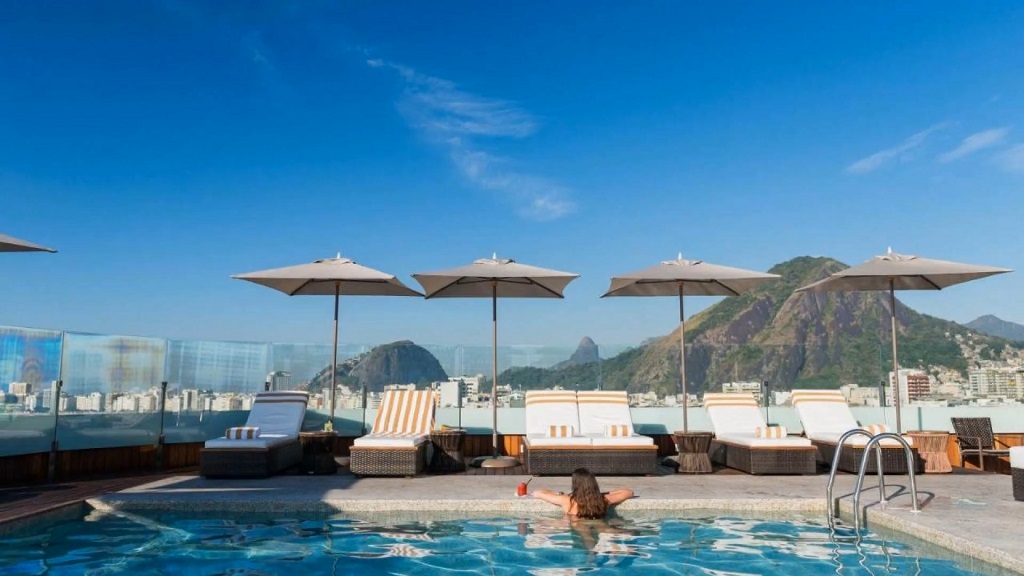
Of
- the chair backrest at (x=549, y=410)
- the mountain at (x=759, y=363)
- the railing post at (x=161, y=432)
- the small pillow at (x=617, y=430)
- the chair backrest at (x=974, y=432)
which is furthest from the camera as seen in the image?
the mountain at (x=759, y=363)

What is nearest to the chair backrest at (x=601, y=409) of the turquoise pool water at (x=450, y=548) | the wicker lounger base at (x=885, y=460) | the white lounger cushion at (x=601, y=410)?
the white lounger cushion at (x=601, y=410)

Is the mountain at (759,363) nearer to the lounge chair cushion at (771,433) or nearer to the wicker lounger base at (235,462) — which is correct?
the lounge chair cushion at (771,433)

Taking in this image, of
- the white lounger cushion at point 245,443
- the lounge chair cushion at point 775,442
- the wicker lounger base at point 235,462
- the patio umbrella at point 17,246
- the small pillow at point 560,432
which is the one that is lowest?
the wicker lounger base at point 235,462

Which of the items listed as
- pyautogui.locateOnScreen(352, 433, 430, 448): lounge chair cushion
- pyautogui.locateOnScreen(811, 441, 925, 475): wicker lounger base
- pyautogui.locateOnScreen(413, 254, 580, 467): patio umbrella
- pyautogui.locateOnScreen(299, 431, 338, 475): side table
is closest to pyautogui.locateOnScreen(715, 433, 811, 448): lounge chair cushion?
pyautogui.locateOnScreen(811, 441, 925, 475): wicker lounger base

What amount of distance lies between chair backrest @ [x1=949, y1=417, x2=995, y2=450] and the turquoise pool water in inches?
194

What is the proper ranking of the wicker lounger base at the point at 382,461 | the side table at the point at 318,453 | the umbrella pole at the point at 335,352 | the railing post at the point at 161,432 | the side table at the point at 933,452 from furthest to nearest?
the umbrella pole at the point at 335,352, the railing post at the point at 161,432, the side table at the point at 933,452, the side table at the point at 318,453, the wicker lounger base at the point at 382,461

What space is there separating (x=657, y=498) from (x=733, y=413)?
325cm

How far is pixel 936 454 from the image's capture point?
8.17 meters

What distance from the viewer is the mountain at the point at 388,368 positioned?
34.2ft

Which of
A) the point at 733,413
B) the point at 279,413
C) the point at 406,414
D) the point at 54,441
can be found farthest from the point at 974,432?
the point at 54,441

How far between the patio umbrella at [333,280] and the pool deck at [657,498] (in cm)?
223

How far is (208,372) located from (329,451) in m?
2.79

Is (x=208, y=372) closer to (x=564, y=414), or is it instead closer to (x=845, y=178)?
(x=564, y=414)

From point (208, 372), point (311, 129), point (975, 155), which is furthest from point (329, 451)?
point (975, 155)
